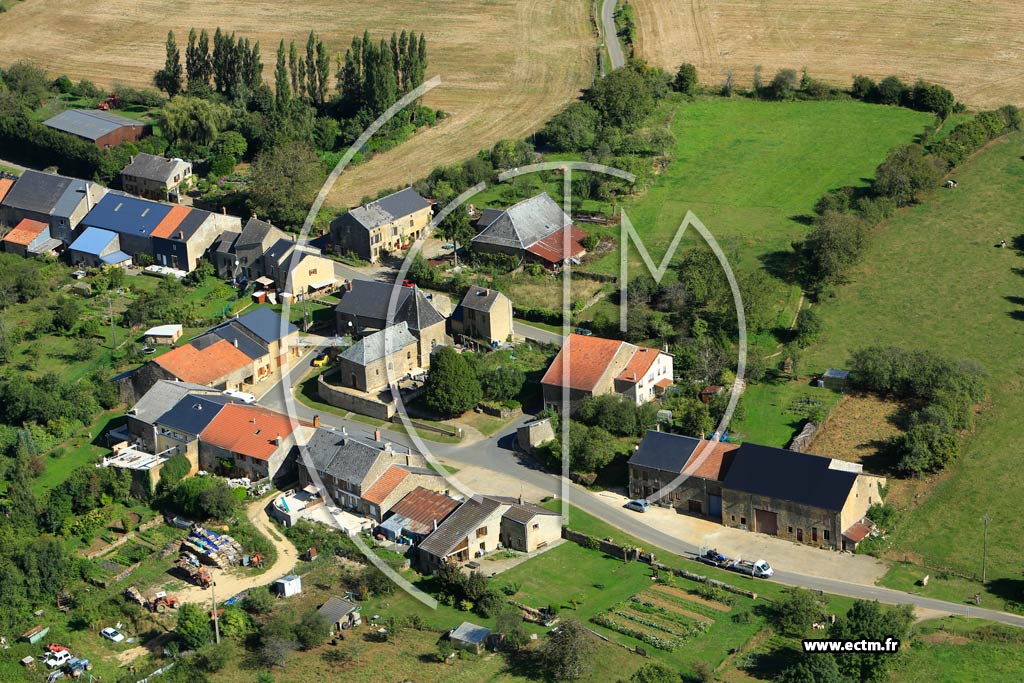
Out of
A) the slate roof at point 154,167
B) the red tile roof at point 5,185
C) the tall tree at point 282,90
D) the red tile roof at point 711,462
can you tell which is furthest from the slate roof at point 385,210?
the red tile roof at point 711,462

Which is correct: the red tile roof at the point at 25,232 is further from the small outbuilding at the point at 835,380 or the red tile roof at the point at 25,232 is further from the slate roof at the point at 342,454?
the small outbuilding at the point at 835,380

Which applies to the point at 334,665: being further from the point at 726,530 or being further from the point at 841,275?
the point at 841,275

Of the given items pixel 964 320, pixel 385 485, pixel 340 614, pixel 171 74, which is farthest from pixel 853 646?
pixel 171 74

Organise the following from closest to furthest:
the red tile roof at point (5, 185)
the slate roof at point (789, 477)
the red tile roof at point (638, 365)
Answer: the slate roof at point (789, 477)
the red tile roof at point (638, 365)
the red tile roof at point (5, 185)

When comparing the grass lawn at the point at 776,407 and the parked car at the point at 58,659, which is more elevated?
the grass lawn at the point at 776,407

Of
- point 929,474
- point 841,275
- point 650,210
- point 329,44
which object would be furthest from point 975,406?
point 329,44

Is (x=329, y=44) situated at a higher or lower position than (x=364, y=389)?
higher

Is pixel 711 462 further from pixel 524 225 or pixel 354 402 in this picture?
pixel 524 225
